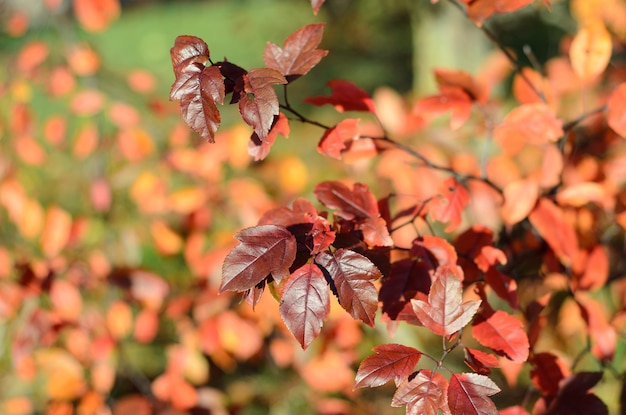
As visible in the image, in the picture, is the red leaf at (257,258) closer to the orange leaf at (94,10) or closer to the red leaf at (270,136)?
the red leaf at (270,136)

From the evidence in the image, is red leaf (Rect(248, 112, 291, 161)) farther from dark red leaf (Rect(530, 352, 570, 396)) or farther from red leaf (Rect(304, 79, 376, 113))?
dark red leaf (Rect(530, 352, 570, 396))

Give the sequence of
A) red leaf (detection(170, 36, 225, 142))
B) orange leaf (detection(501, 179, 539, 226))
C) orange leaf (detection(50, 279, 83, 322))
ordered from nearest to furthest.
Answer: red leaf (detection(170, 36, 225, 142))
orange leaf (detection(501, 179, 539, 226))
orange leaf (detection(50, 279, 83, 322))

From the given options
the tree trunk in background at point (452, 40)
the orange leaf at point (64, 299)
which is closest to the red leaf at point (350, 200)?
the orange leaf at point (64, 299)

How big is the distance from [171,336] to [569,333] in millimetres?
1457

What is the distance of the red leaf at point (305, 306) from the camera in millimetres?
703

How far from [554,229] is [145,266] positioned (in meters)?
1.62

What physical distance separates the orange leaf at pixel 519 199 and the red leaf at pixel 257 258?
520 mm

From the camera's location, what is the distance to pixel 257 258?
0.72 m

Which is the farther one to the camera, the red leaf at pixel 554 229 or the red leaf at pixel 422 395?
the red leaf at pixel 554 229

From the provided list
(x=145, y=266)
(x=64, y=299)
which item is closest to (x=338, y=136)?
(x=64, y=299)

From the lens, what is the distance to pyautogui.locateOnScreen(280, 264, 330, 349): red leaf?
2.31ft

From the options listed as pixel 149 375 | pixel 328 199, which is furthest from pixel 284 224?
pixel 149 375

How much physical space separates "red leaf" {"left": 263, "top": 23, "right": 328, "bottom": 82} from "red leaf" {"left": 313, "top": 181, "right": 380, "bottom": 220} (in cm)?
17

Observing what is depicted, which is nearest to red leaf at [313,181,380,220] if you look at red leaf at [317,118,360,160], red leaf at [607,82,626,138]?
red leaf at [317,118,360,160]
